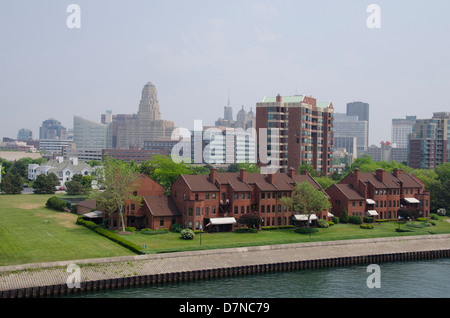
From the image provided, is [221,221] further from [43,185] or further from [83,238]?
[43,185]

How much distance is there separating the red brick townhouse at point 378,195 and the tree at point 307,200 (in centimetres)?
1450

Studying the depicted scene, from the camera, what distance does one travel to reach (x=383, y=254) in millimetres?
79312

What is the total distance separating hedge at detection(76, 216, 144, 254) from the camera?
70.6 meters

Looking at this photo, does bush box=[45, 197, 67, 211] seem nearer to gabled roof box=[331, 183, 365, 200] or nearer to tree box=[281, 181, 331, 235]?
tree box=[281, 181, 331, 235]

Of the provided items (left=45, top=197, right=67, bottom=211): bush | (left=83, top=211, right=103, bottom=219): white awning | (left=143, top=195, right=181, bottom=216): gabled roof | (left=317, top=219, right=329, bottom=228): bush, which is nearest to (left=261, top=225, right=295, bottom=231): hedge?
(left=317, top=219, right=329, bottom=228): bush

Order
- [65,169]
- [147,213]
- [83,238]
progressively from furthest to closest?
[65,169] < [147,213] < [83,238]

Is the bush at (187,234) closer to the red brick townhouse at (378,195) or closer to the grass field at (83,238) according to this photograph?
the grass field at (83,238)

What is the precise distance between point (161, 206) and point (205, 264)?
78.6ft

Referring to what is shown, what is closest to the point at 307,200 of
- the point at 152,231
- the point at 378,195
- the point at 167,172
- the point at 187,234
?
the point at 378,195

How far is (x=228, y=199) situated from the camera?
92312mm

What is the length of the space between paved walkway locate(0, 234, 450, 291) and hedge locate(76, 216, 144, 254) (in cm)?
429

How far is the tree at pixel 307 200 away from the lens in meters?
90.1

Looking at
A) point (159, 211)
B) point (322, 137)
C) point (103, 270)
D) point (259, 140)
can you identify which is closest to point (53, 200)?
point (159, 211)

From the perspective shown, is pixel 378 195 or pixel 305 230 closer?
pixel 305 230
